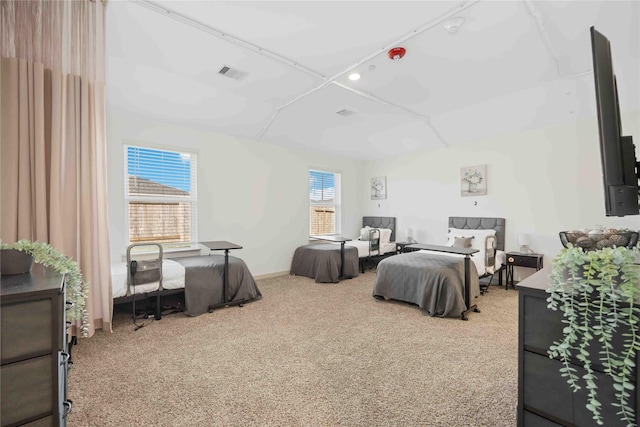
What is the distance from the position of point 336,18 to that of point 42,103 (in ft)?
8.49

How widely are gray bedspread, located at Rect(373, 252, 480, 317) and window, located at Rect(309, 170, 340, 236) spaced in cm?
270

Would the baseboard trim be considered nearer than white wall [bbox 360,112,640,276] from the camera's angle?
No

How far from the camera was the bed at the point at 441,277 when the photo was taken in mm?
3572

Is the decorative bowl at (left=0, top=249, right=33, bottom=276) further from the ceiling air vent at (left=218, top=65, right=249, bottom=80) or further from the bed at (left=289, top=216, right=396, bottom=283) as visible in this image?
the bed at (left=289, top=216, right=396, bottom=283)

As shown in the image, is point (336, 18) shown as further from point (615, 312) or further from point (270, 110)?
point (615, 312)

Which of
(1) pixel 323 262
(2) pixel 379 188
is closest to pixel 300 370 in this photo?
(1) pixel 323 262

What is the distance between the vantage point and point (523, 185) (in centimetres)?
491

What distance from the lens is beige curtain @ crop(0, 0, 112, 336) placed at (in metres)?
2.30

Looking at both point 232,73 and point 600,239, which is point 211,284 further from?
point 600,239

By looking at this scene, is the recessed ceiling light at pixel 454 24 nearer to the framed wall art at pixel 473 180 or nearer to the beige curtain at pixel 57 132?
the beige curtain at pixel 57 132

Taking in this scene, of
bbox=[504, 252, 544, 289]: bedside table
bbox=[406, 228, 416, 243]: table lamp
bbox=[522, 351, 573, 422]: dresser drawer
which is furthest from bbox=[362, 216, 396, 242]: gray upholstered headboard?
bbox=[522, 351, 573, 422]: dresser drawer

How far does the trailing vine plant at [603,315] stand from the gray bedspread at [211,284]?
3565 mm

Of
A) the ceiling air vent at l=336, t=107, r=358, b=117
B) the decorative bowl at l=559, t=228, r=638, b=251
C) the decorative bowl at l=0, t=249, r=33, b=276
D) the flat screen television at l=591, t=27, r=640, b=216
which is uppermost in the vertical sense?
the ceiling air vent at l=336, t=107, r=358, b=117

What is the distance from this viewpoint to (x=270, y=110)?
469 cm
